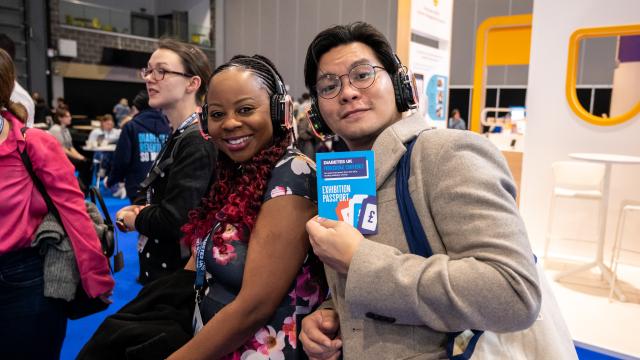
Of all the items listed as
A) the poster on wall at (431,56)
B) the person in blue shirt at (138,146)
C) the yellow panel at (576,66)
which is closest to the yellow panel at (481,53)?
the yellow panel at (576,66)

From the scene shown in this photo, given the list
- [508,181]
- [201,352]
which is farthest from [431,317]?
[201,352]

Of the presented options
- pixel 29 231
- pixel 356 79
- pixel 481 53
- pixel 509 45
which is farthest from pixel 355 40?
pixel 509 45

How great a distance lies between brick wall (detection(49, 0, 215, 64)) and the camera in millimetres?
14320

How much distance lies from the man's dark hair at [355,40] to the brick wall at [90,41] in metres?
16.0

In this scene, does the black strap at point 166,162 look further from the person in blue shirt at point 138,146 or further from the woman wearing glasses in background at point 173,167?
the person in blue shirt at point 138,146

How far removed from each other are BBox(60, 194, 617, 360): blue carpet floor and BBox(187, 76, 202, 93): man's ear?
6.53 feet

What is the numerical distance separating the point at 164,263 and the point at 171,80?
836mm

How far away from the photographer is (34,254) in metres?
1.78

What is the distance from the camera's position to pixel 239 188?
4.02 feet

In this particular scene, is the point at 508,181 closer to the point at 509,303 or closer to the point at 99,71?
the point at 509,303

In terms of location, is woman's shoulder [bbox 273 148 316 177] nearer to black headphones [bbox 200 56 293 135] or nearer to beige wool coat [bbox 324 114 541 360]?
black headphones [bbox 200 56 293 135]

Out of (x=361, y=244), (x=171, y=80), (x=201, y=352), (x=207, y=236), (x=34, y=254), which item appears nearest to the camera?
(x=361, y=244)

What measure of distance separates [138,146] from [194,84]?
1.63 meters

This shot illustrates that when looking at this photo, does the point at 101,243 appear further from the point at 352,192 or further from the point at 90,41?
the point at 90,41
